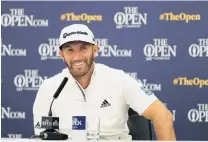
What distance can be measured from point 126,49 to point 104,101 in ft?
5.49

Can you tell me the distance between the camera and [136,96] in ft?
7.00

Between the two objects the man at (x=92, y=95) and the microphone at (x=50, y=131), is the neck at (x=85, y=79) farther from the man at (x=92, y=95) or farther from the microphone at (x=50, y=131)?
the microphone at (x=50, y=131)

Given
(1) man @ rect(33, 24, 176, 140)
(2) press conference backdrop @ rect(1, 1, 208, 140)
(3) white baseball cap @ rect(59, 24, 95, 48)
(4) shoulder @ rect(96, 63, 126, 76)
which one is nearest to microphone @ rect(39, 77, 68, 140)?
(1) man @ rect(33, 24, 176, 140)

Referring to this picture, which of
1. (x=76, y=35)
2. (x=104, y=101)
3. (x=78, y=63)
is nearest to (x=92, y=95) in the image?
(x=104, y=101)

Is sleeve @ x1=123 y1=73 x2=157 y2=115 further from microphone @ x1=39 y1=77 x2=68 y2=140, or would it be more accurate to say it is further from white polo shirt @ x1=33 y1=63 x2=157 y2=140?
microphone @ x1=39 y1=77 x2=68 y2=140

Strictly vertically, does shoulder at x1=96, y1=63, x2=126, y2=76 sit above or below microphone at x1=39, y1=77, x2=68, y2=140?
above

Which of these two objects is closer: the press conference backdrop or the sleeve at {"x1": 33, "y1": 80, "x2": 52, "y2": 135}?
the sleeve at {"x1": 33, "y1": 80, "x2": 52, "y2": 135}

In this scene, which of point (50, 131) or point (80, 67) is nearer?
point (50, 131)

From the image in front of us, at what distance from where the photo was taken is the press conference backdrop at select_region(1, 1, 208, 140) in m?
3.72

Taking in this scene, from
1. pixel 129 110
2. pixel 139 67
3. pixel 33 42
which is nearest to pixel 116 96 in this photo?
pixel 129 110

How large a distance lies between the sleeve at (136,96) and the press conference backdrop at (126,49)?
5.26ft

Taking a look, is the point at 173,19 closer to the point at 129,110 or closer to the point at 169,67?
the point at 169,67

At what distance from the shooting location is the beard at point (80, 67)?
7.13ft

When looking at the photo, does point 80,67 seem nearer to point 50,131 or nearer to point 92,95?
point 92,95
